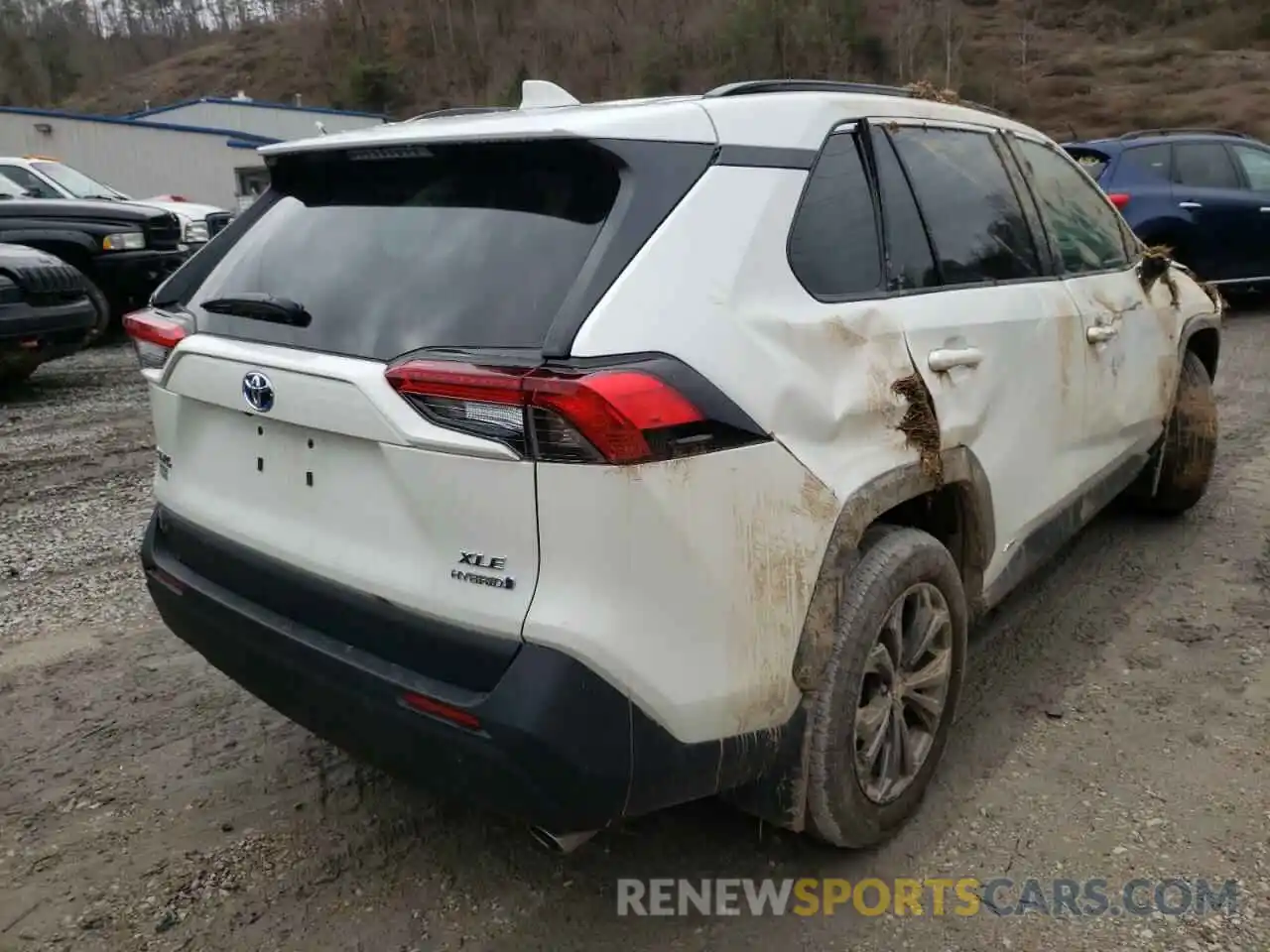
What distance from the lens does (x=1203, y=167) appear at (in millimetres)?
9812

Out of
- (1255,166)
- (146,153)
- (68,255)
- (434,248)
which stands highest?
(434,248)

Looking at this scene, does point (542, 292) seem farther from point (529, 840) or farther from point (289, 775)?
point (289, 775)

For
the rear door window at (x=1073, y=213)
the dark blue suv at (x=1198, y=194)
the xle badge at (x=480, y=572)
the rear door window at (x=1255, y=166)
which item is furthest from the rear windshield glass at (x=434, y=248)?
the rear door window at (x=1255, y=166)

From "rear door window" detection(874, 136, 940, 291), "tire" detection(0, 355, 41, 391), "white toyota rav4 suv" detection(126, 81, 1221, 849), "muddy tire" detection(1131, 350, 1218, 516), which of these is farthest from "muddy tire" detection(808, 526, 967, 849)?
"tire" detection(0, 355, 41, 391)

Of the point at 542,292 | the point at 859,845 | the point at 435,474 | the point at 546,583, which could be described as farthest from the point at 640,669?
the point at 859,845

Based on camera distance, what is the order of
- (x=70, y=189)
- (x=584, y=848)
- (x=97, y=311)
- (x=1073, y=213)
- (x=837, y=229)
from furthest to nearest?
(x=70, y=189), (x=97, y=311), (x=1073, y=213), (x=584, y=848), (x=837, y=229)

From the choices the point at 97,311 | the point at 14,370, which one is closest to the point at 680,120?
the point at 97,311

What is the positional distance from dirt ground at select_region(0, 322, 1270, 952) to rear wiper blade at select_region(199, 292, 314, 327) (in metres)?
1.35

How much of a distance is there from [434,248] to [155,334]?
937mm

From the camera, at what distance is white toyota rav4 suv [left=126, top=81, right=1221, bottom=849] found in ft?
6.29

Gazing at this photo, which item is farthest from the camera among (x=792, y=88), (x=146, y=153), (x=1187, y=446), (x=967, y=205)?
(x=146, y=153)

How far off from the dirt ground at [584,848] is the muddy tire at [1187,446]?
648 millimetres

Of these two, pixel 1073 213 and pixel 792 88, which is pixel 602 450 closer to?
pixel 792 88

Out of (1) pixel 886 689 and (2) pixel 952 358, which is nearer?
(1) pixel 886 689
